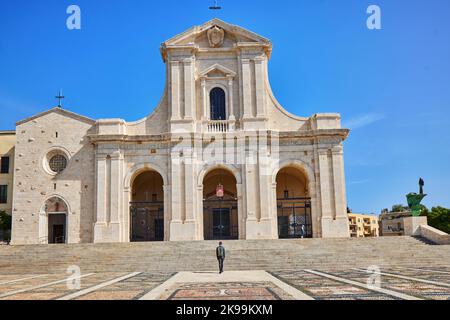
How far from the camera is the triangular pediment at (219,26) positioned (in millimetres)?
36562

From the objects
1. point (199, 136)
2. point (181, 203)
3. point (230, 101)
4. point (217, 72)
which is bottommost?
point (181, 203)

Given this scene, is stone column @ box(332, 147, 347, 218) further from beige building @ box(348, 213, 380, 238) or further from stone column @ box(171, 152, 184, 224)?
beige building @ box(348, 213, 380, 238)

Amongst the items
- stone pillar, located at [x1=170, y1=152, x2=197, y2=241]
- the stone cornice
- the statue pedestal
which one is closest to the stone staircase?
the statue pedestal

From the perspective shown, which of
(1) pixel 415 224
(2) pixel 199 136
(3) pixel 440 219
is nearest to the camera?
(1) pixel 415 224

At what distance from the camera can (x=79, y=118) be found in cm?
3619

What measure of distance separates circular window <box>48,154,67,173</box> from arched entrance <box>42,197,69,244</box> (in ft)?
7.84

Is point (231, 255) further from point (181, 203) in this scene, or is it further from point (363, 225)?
point (363, 225)

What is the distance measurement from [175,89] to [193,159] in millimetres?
5714

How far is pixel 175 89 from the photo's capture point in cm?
3609

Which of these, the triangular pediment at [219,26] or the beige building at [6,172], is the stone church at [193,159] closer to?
the triangular pediment at [219,26]

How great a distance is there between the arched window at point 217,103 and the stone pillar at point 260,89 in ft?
9.13

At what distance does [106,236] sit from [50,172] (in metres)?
6.60

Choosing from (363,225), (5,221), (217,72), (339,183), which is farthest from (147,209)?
(363,225)
